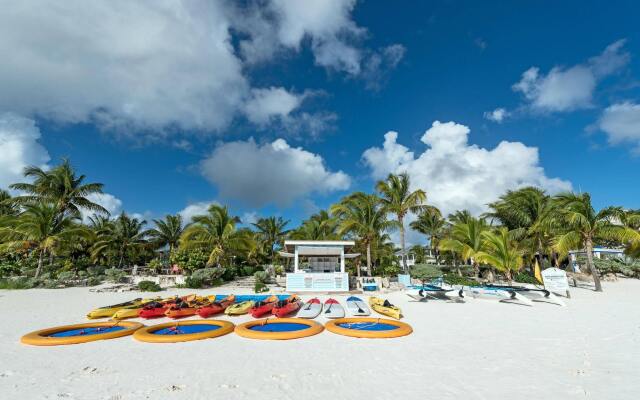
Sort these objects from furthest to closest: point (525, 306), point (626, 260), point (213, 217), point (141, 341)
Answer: point (626, 260) → point (213, 217) → point (525, 306) → point (141, 341)

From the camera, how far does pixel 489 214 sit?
29984 mm

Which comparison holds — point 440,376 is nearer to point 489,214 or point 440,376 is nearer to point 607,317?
point 607,317

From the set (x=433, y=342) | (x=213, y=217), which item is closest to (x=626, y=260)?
(x=433, y=342)

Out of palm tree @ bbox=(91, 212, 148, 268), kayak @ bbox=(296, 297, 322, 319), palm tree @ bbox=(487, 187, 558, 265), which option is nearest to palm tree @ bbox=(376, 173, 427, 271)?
palm tree @ bbox=(487, 187, 558, 265)

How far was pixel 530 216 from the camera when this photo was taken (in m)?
25.7

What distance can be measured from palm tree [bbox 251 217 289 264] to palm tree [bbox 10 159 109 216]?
17345 mm

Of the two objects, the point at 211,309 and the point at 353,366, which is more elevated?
the point at 211,309

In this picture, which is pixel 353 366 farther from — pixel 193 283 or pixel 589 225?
pixel 589 225

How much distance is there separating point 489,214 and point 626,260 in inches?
523

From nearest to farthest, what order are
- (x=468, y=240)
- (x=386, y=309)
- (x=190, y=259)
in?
(x=386, y=309) < (x=468, y=240) < (x=190, y=259)

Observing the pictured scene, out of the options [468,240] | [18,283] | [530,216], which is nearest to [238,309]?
[18,283]

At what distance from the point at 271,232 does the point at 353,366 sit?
30.9 metres

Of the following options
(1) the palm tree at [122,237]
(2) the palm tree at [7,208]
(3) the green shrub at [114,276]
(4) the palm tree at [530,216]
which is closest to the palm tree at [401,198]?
(4) the palm tree at [530,216]

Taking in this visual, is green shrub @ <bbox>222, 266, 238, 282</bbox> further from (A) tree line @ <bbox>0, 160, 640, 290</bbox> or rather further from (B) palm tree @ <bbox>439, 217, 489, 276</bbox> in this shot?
(B) palm tree @ <bbox>439, 217, 489, 276</bbox>
